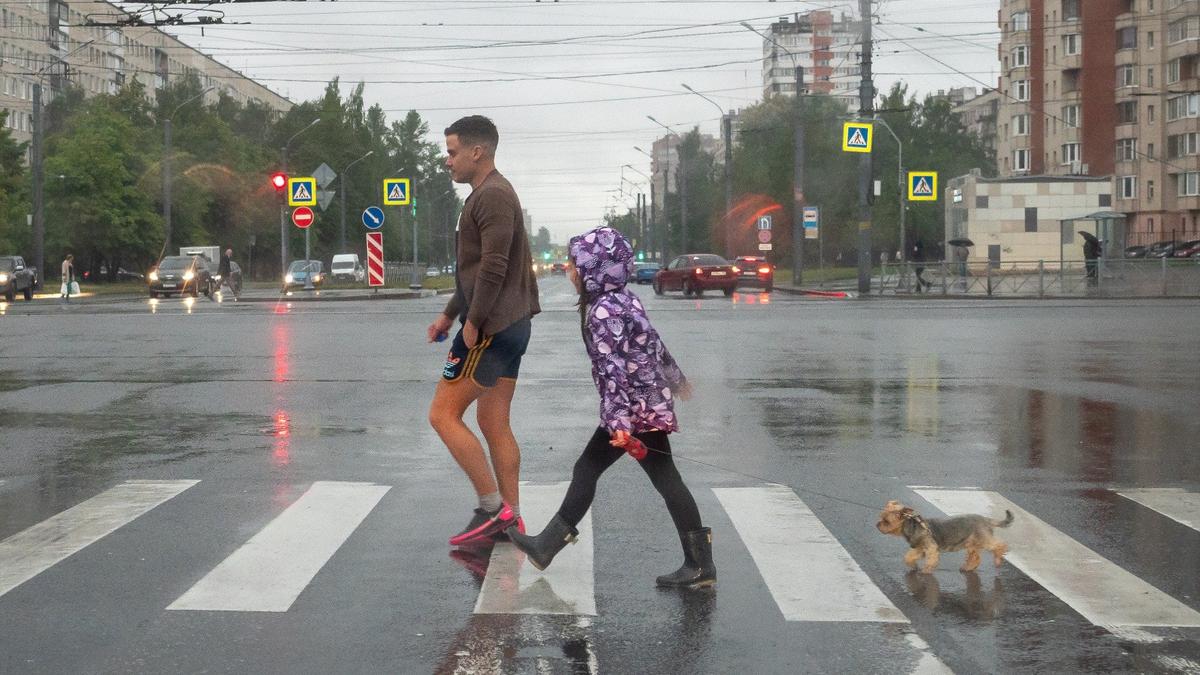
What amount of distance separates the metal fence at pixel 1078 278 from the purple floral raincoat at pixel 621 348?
123ft

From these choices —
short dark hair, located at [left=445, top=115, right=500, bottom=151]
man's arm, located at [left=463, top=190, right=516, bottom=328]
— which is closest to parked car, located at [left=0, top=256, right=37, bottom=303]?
short dark hair, located at [left=445, top=115, right=500, bottom=151]

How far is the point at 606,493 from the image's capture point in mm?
8711

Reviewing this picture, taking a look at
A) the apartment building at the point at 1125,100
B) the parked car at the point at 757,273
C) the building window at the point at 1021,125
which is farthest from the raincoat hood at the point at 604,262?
the building window at the point at 1021,125

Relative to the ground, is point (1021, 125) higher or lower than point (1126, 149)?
higher

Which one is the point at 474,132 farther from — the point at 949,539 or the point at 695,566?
the point at 949,539

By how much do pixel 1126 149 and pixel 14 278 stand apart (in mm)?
70317

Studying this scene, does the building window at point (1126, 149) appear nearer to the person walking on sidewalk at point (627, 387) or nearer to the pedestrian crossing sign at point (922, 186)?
the pedestrian crossing sign at point (922, 186)

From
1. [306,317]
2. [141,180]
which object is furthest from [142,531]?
[141,180]

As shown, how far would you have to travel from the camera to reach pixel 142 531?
756cm

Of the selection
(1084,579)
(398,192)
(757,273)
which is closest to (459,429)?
(1084,579)

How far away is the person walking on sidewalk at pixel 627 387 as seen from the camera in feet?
20.8

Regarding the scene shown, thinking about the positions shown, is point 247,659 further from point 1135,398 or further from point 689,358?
point 689,358

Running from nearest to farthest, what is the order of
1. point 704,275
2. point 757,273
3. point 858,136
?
point 858,136
point 704,275
point 757,273

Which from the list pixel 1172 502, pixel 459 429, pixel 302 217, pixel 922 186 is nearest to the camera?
pixel 459 429
